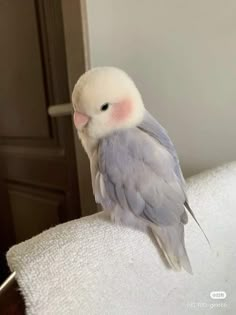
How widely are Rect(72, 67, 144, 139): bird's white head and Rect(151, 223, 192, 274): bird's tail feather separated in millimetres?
143

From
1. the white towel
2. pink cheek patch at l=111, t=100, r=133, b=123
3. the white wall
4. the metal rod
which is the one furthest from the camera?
the metal rod

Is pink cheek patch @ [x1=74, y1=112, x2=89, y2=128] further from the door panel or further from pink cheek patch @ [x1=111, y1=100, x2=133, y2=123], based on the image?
the door panel

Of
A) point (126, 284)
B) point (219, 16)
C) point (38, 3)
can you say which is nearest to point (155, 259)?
point (126, 284)

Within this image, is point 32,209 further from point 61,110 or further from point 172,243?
point 172,243

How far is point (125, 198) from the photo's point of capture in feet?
1.60

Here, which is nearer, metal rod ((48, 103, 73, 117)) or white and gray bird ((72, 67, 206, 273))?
white and gray bird ((72, 67, 206, 273))

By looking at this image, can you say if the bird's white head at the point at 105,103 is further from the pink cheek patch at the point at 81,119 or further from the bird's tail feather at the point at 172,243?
the bird's tail feather at the point at 172,243

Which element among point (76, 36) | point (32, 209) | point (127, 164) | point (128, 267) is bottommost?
point (32, 209)

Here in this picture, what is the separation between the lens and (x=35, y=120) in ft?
4.00

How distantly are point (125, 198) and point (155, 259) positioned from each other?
90 mm

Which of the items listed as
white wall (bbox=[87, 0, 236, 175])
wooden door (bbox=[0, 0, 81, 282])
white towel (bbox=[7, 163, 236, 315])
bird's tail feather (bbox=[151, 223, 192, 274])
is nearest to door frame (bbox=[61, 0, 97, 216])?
white wall (bbox=[87, 0, 236, 175])

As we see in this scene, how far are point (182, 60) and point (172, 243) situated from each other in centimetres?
51

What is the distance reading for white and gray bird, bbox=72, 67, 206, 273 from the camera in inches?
19.1

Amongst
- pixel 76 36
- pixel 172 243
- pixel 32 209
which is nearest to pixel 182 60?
pixel 76 36
